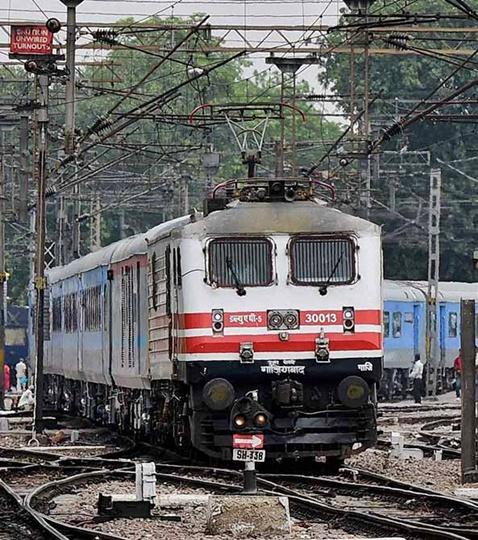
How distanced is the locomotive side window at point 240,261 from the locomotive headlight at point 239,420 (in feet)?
13.4

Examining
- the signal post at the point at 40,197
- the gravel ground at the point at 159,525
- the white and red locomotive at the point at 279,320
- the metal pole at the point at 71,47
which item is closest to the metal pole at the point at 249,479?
the gravel ground at the point at 159,525

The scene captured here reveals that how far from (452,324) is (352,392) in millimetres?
33968

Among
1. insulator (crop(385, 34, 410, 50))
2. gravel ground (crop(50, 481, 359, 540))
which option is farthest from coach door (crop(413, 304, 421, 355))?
gravel ground (crop(50, 481, 359, 540))

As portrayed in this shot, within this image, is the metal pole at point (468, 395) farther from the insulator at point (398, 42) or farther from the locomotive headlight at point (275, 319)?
the insulator at point (398, 42)

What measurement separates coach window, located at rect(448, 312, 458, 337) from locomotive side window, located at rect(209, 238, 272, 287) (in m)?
33.6

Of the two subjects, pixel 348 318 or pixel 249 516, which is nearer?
pixel 249 516

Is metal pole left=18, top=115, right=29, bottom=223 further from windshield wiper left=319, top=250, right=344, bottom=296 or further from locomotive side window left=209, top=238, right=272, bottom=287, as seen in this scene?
windshield wiper left=319, top=250, right=344, bottom=296

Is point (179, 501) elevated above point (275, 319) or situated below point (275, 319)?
below

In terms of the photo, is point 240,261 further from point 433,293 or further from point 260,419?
point 433,293

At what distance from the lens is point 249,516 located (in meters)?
12.9

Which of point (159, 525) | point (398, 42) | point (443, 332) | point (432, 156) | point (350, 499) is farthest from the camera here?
point (432, 156)

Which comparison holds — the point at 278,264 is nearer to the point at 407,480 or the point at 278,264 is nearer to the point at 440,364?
the point at 407,480

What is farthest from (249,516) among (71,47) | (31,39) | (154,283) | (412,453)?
(31,39)

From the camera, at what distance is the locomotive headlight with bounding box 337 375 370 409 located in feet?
58.2
